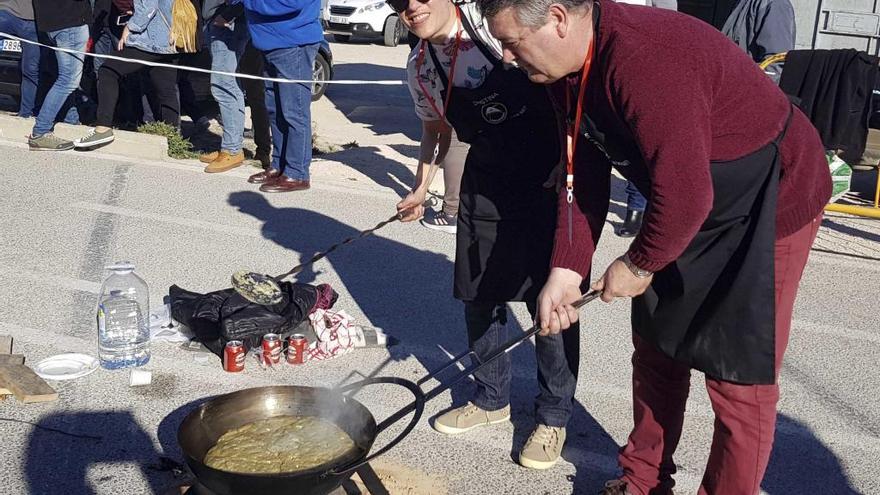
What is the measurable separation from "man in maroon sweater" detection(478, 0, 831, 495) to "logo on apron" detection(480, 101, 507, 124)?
509mm

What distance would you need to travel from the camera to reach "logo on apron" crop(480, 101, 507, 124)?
11.3 ft

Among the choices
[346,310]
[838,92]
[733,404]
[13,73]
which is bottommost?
[346,310]

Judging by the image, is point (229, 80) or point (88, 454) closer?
point (88, 454)

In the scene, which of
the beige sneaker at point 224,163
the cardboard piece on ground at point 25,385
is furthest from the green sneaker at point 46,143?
the cardboard piece on ground at point 25,385

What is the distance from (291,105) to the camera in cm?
752

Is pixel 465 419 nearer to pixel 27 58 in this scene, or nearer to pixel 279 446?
pixel 279 446

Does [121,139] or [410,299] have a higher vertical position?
[410,299]

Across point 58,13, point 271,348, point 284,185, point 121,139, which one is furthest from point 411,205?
point 58,13

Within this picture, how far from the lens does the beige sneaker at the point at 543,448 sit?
3.68 metres

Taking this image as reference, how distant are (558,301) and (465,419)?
48.2 inches

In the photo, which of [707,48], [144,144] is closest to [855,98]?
[707,48]

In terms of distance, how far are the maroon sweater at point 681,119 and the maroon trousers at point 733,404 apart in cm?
13

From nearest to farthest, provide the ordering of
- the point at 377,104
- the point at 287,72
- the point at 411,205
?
the point at 411,205 < the point at 287,72 < the point at 377,104

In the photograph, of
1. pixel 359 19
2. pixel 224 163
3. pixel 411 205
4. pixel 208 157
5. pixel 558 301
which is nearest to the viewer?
pixel 558 301
